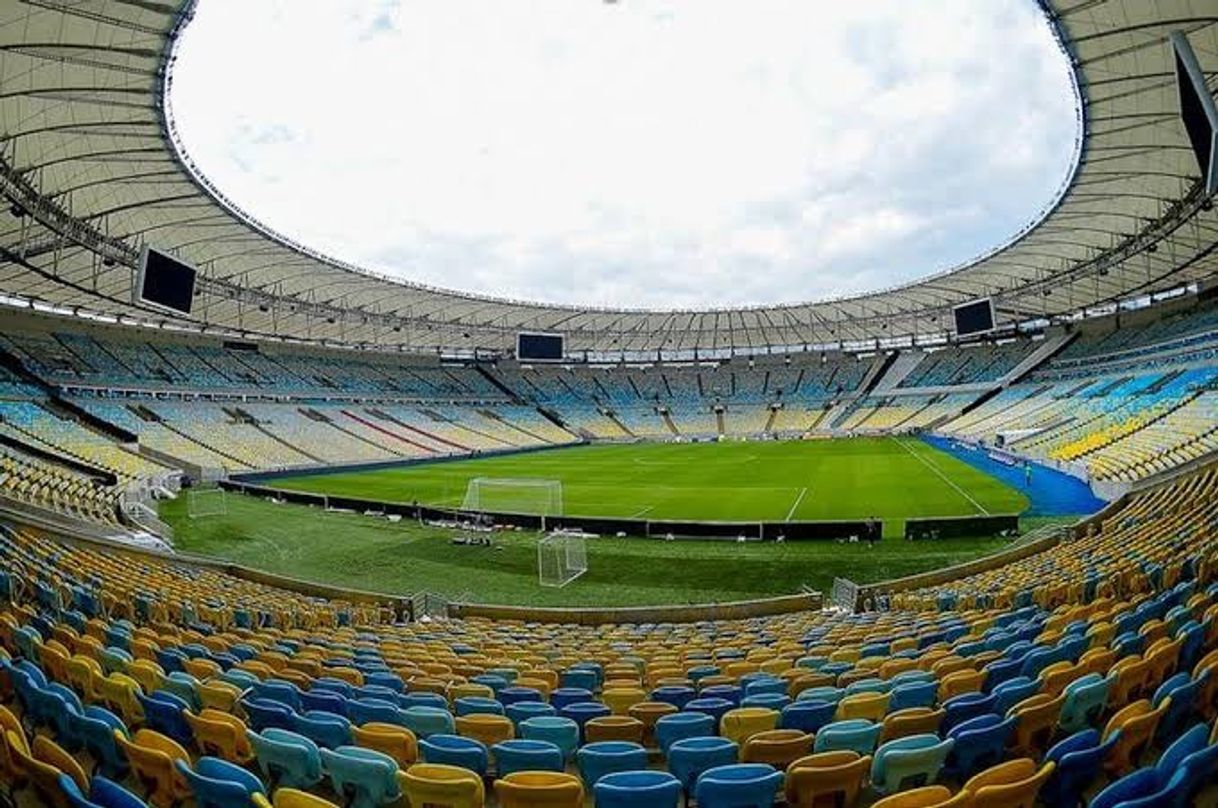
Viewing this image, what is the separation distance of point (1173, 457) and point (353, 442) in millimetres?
46386

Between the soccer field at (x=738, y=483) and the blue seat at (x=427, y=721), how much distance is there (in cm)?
1943

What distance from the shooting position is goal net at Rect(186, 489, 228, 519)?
2858 centimetres

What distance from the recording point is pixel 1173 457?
2423cm

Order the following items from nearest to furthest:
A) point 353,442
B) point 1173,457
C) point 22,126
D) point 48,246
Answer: point 22,126
point 1173,457
point 48,246
point 353,442

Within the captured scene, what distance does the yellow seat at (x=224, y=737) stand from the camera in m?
4.80

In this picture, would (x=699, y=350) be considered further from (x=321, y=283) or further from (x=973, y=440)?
(x=321, y=283)

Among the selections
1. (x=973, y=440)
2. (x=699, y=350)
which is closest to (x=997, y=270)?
(x=973, y=440)

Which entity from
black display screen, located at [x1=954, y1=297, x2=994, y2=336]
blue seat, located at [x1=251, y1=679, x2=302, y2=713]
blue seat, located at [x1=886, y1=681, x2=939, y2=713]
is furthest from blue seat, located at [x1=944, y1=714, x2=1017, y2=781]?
black display screen, located at [x1=954, y1=297, x2=994, y2=336]

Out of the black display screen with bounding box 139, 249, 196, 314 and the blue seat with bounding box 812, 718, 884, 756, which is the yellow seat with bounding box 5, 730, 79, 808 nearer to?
the blue seat with bounding box 812, 718, 884, 756

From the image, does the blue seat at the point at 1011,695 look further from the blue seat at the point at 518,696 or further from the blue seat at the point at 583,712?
the blue seat at the point at 518,696

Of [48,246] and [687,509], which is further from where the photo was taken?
[687,509]

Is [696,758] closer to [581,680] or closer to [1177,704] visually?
[1177,704]

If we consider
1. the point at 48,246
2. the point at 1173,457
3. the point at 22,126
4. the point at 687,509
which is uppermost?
the point at 22,126

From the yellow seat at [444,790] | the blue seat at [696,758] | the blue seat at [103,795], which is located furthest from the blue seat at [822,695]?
the blue seat at [103,795]
